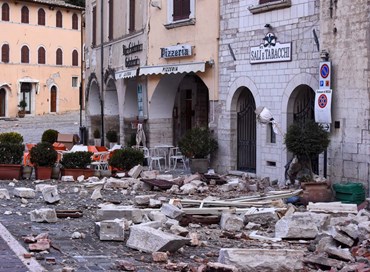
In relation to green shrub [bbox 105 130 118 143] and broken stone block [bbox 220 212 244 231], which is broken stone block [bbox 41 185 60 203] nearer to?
broken stone block [bbox 220 212 244 231]

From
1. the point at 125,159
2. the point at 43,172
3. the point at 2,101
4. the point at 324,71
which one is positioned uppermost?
the point at 2,101

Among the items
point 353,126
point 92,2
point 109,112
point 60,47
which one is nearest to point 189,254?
point 353,126

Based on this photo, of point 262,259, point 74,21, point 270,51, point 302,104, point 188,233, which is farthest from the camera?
point 74,21

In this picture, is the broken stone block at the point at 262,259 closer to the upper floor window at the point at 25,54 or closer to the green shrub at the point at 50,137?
the green shrub at the point at 50,137

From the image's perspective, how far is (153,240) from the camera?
9352 millimetres

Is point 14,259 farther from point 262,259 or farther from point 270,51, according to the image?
point 270,51

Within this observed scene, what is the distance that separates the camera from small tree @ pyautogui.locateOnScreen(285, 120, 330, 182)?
14.6 m

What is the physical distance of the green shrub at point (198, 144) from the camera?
19.6 metres

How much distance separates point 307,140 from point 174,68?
774cm

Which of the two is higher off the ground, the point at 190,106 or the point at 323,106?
the point at 190,106

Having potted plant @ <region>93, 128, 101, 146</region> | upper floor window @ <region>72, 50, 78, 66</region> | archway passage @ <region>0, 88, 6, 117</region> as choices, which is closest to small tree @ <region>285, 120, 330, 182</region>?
potted plant @ <region>93, 128, 101, 146</region>

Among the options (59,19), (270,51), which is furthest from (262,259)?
(59,19)

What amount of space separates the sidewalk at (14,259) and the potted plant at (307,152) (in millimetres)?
6422

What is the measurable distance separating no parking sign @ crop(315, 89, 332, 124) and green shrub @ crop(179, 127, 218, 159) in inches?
199
